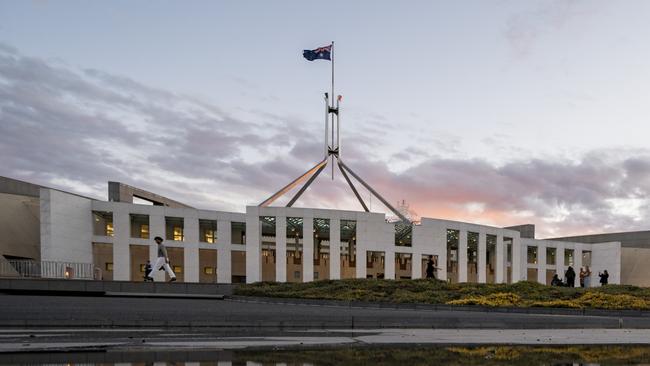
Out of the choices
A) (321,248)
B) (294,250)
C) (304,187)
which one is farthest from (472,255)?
(304,187)

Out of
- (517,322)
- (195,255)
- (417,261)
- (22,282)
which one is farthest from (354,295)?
(417,261)

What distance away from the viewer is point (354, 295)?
23156mm

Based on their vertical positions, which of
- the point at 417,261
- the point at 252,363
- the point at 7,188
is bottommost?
the point at 417,261

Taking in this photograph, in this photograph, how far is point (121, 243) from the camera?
141 feet

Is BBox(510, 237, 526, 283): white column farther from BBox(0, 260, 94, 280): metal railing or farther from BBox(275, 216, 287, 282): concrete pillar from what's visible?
BBox(0, 260, 94, 280): metal railing

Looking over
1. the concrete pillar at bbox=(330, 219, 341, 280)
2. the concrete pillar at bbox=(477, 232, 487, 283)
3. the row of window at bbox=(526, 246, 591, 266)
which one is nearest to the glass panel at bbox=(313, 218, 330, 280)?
the concrete pillar at bbox=(330, 219, 341, 280)

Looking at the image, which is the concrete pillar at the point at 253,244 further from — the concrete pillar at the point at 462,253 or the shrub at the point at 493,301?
the shrub at the point at 493,301

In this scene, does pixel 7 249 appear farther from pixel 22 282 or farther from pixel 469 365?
pixel 469 365

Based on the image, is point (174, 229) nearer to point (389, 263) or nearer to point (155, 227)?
point (155, 227)

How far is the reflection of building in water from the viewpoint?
132 ft

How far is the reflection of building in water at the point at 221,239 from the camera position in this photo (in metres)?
40.2

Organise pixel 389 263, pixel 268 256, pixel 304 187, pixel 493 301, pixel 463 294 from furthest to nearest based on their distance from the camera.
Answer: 1. pixel 304 187
2. pixel 268 256
3. pixel 389 263
4. pixel 463 294
5. pixel 493 301

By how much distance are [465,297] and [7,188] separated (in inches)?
1360

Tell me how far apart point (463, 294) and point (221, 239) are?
26.3 m
